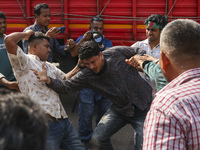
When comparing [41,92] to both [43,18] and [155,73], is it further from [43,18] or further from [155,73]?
[43,18]

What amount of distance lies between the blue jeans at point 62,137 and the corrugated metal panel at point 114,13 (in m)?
2.76

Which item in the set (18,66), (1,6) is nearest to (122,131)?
(18,66)

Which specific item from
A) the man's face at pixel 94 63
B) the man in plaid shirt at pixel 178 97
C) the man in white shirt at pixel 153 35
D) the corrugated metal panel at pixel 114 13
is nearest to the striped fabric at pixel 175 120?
the man in plaid shirt at pixel 178 97

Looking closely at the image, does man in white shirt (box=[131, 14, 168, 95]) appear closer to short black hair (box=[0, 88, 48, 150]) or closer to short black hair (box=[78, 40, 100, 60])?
short black hair (box=[78, 40, 100, 60])

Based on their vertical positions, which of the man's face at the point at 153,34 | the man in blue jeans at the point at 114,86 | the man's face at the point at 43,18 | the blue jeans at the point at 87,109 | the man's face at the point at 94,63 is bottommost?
the blue jeans at the point at 87,109

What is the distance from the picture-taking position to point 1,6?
569 cm

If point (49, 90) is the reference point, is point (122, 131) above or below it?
below

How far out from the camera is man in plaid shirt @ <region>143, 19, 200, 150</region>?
4.22ft

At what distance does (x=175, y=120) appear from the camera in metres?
1.28

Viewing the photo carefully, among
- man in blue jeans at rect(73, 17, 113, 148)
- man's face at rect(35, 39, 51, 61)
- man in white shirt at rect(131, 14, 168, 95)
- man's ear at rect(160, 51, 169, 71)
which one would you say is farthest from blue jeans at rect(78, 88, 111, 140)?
man's ear at rect(160, 51, 169, 71)

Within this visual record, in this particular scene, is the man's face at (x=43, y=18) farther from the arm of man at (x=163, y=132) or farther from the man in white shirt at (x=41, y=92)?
the arm of man at (x=163, y=132)

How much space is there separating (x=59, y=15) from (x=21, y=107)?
4895 mm

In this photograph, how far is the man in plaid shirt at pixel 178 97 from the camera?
4.22 feet

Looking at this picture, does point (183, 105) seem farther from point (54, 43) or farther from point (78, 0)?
point (78, 0)
